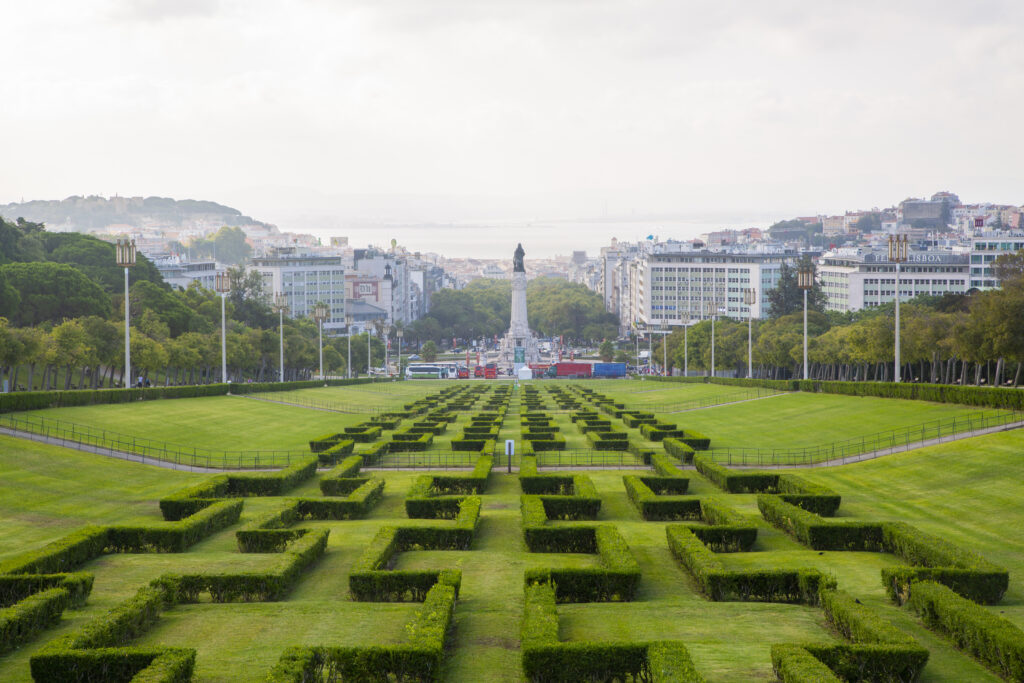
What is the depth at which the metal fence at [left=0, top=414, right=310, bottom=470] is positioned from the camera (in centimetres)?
4000

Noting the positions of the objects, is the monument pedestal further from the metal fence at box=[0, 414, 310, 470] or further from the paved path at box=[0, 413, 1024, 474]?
the paved path at box=[0, 413, 1024, 474]

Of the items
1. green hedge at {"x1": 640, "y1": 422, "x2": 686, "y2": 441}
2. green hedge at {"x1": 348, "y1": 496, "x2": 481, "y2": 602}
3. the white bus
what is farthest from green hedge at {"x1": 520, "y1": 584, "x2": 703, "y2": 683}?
the white bus

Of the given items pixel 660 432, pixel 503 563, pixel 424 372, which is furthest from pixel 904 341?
pixel 424 372

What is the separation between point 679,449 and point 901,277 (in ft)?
432

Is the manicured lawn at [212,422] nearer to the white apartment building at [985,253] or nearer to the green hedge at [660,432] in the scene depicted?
the green hedge at [660,432]

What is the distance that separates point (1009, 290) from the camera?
54438 millimetres

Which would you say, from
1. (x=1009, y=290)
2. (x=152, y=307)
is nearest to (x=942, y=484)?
(x=1009, y=290)

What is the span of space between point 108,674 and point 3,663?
243 centimetres

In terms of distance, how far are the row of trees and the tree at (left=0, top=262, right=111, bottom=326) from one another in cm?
6430

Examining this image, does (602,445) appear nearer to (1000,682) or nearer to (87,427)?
(87,427)

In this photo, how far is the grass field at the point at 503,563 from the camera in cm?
1664

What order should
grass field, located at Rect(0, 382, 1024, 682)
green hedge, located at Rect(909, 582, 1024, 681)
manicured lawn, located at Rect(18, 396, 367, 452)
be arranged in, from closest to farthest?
green hedge, located at Rect(909, 582, 1024, 681), grass field, located at Rect(0, 382, 1024, 682), manicured lawn, located at Rect(18, 396, 367, 452)

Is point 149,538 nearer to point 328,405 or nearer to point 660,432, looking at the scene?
point 660,432

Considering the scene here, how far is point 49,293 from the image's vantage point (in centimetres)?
7719
